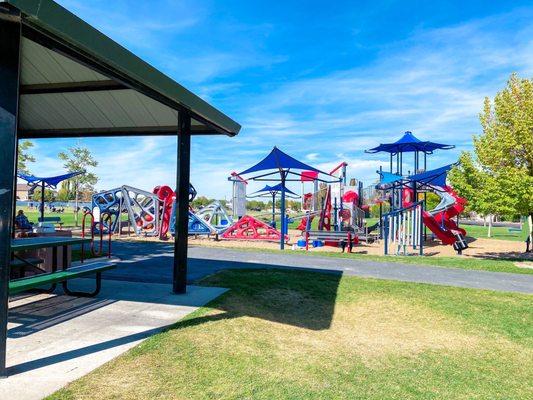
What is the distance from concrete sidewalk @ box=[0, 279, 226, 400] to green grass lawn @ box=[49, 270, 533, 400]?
248 mm

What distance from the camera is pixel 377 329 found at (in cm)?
609

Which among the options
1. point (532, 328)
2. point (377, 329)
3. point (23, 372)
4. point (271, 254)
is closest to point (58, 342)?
point (23, 372)

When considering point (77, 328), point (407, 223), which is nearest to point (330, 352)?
point (77, 328)

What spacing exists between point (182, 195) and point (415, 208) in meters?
12.8

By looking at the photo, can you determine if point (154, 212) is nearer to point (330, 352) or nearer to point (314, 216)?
point (314, 216)

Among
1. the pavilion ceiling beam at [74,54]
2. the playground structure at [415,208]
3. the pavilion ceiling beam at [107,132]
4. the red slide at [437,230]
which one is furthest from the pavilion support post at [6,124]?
the red slide at [437,230]

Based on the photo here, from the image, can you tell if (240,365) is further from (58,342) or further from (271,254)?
(271,254)

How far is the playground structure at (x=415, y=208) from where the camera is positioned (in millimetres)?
17062

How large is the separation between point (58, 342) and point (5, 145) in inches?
89.4

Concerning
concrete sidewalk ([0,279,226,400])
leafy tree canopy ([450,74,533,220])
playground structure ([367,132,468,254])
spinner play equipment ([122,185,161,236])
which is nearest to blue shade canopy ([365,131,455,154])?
playground structure ([367,132,468,254])

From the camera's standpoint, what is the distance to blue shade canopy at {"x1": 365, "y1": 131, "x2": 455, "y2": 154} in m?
23.3

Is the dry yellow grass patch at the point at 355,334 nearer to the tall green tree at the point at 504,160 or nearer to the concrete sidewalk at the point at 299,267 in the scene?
the concrete sidewalk at the point at 299,267

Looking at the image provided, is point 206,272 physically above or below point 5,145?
below

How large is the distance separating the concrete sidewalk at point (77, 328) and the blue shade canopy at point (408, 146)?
18.7 metres
